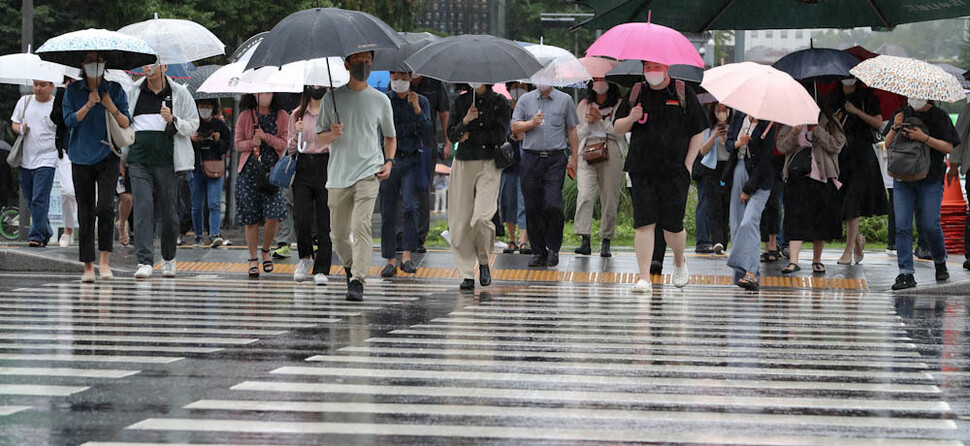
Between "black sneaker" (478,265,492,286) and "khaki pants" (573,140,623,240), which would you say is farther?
"khaki pants" (573,140,623,240)

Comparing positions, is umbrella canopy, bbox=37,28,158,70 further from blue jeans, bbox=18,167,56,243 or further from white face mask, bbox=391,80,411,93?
blue jeans, bbox=18,167,56,243

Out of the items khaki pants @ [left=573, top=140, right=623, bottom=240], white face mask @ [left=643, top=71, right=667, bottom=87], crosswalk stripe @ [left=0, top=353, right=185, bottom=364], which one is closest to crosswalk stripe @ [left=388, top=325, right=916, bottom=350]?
crosswalk stripe @ [left=0, top=353, right=185, bottom=364]

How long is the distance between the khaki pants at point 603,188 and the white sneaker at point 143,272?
15.0 ft

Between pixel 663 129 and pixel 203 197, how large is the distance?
7.05 m

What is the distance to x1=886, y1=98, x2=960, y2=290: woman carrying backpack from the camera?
13703 millimetres

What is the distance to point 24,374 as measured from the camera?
759cm

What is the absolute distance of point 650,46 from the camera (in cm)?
1247

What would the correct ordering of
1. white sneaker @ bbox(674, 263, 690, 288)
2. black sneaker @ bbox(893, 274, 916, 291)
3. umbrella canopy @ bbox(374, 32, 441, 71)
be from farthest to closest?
umbrella canopy @ bbox(374, 32, 441, 71) → black sneaker @ bbox(893, 274, 916, 291) → white sneaker @ bbox(674, 263, 690, 288)

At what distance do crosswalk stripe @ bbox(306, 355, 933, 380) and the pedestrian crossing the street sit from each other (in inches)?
0.5

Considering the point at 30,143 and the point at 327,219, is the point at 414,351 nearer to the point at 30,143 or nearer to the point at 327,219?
the point at 327,219

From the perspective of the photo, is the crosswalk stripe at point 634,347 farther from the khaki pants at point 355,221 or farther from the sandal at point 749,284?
the sandal at point 749,284

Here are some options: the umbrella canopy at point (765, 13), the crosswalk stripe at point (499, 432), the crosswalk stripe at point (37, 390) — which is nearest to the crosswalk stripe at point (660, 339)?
the crosswalk stripe at point (37, 390)

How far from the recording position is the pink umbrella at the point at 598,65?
15.8 meters

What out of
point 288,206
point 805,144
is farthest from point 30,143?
point 805,144
